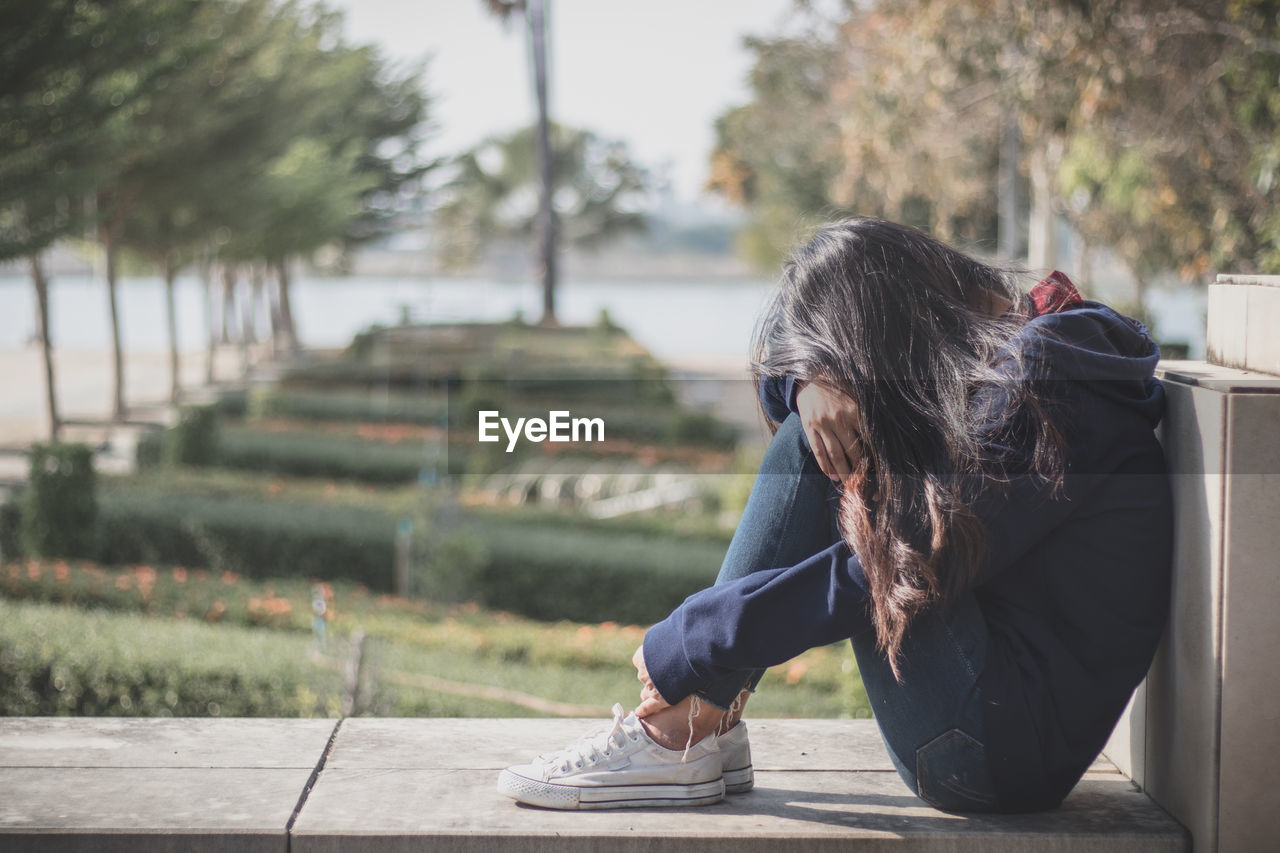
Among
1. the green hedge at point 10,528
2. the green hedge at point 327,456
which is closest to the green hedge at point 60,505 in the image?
the green hedge at point 10,528

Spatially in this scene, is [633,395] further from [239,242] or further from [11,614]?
[11,614]

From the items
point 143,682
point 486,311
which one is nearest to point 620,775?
point 143,682

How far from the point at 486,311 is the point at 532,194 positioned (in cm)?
3868

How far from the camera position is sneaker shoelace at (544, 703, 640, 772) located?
197cm

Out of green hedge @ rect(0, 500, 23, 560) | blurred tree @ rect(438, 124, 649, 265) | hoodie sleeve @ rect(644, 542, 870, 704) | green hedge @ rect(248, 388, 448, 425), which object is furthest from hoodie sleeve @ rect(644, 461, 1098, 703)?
blurred tree @ rect(438, 124, 649, 265)

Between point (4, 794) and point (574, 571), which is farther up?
point (4, 794)

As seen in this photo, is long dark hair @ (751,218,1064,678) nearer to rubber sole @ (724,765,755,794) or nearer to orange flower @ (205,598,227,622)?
rubber sole @ (724,765,755,794)

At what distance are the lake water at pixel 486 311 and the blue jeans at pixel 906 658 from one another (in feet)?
1.04

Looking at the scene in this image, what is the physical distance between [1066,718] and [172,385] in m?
20.1

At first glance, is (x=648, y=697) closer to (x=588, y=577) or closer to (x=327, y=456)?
(x=588, y=577)

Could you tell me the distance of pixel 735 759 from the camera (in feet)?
6.75

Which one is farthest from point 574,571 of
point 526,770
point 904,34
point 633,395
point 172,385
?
point 172,385

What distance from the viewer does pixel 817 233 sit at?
1979mm

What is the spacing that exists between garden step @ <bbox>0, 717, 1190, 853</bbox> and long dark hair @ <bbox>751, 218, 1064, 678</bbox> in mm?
355
